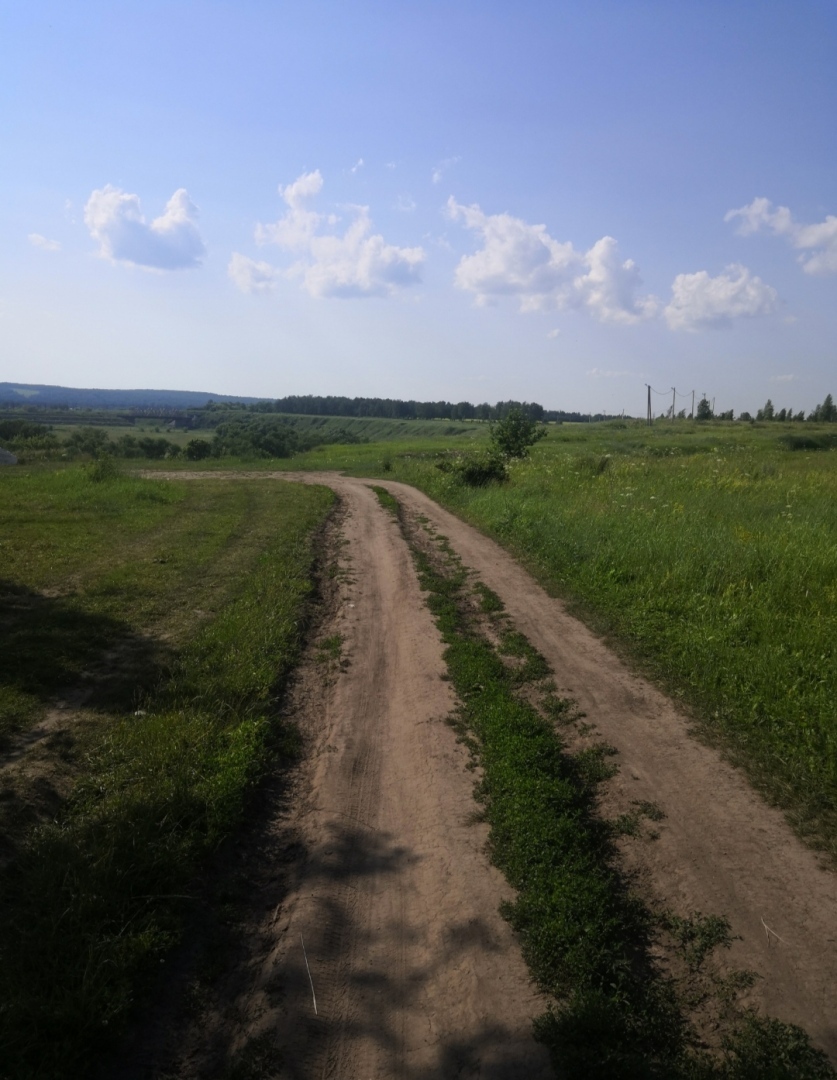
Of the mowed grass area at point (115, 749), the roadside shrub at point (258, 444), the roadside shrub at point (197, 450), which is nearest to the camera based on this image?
the mowed grass area at point (115, 749)

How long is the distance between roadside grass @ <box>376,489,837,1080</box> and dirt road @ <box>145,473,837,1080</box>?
0.44 feet

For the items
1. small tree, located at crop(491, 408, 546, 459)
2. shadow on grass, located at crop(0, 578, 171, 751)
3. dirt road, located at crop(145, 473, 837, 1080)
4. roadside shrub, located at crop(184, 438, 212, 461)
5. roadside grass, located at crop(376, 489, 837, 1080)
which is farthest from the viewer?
roadside shrub, located at crop(184, 438, 212, 461)

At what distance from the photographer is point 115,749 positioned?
5.37 m

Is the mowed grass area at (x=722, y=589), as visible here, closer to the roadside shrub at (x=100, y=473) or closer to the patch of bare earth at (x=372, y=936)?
the patch of bare earth at (x=372, y=936)

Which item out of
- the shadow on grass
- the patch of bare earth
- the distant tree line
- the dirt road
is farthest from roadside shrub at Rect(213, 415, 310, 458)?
the distant tree line

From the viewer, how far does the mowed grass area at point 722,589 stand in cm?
565

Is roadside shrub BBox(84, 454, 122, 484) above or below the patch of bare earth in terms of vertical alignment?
above

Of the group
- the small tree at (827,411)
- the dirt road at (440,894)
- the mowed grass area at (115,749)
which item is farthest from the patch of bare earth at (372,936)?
the small tree at (827,411)

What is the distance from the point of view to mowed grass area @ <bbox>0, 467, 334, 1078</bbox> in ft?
10.6

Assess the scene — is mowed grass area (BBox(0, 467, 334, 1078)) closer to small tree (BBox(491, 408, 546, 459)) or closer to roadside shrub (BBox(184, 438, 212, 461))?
small tree (BBox(491, 408, 546, 459))

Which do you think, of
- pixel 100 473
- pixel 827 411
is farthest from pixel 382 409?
pixel 100 473

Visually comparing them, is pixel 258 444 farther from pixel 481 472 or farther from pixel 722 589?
pixel 722 589

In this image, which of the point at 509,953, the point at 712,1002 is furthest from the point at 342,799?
the point at 712,1002

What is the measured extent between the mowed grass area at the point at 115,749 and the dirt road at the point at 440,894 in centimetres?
58
